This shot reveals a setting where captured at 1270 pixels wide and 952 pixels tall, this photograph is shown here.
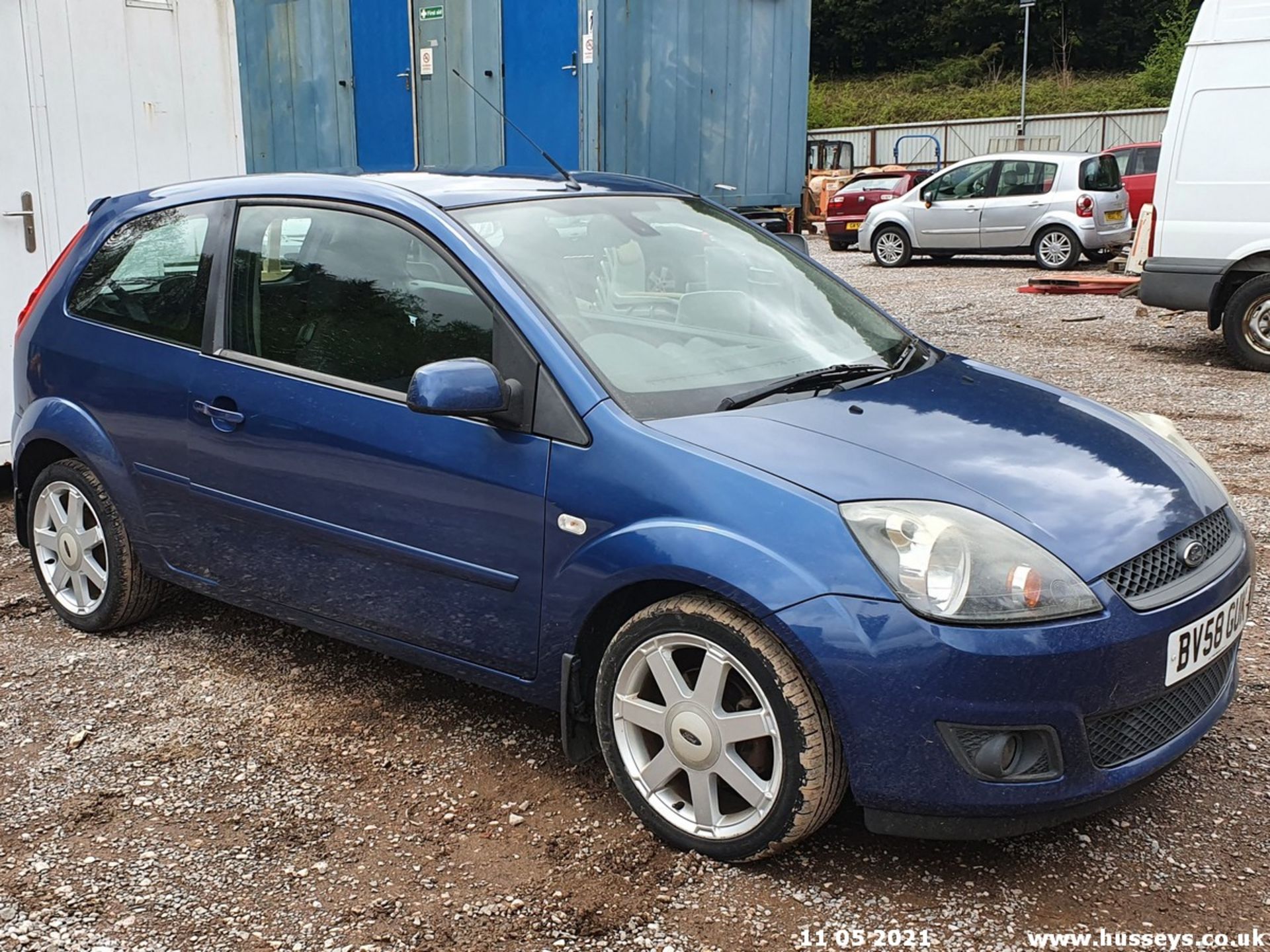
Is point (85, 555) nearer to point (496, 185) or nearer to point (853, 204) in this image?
point (496, 185)

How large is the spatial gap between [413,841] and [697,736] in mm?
772

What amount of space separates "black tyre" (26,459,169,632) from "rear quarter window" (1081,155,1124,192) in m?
15.4

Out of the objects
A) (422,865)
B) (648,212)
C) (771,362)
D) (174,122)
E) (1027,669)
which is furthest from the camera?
(174,122)

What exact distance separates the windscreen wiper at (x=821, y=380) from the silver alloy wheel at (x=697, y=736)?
2.09ft

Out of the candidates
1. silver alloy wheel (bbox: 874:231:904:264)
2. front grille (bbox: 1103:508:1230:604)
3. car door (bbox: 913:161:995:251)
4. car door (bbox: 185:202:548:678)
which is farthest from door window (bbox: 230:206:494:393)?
silver alloy wheel (bbox: 874:231:904:264)

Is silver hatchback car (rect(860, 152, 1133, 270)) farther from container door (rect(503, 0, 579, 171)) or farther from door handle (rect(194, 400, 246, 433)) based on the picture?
door handle (rect(194, 400, 246, 433))

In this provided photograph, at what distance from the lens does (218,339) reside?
3834 millimetres

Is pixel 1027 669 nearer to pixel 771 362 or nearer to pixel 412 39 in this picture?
pixel 771 362

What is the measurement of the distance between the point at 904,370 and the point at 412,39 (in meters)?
8.04

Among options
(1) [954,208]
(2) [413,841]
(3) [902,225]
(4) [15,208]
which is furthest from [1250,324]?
(3) [902,225]

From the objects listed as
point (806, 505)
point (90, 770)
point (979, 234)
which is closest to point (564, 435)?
point (806, 505)

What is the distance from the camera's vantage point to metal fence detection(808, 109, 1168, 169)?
36.2 metres

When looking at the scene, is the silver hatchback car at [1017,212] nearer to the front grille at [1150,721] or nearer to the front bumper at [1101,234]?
the front bumper at [1101,234]

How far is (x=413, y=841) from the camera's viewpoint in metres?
3.07
